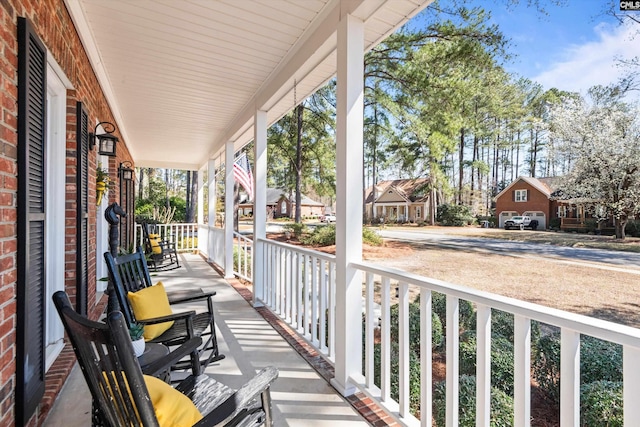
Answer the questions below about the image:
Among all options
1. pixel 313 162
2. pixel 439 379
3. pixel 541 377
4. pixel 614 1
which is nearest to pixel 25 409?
pixel 439 379

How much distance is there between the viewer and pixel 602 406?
6.40 feet

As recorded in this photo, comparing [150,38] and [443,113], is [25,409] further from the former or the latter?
[443,113]

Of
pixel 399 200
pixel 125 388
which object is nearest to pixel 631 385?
pixel 125 388

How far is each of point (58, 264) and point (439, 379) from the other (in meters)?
3.12

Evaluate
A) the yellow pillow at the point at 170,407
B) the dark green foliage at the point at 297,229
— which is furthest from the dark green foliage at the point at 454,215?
the yellow pillow at the point at 170,407

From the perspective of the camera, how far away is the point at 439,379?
307cm

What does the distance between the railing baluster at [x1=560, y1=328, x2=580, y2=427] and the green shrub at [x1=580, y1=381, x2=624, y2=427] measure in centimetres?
118

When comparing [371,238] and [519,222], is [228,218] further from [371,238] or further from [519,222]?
[519,222]

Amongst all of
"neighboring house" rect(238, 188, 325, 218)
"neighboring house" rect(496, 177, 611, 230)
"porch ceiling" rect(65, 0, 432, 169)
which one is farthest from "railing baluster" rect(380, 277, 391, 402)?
"neighboring house" rect(238, 188, 325, 218)

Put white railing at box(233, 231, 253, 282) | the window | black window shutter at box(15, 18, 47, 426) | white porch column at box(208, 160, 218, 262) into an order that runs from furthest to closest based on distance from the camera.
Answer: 1. white porch column at box(208, 160, 218, 262)
2. white railing at box(233, 231, 253, 282)
3. the window
4. black window shutter at box(15, 18, 47, 426)

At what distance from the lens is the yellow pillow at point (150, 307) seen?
2170 mm

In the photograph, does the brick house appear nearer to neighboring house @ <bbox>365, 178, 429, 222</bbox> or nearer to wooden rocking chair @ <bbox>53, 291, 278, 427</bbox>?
neighboring house @ <bbox>365, 178, 429, 222</bbox>

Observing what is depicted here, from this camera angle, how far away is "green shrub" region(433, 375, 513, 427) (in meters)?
2.06

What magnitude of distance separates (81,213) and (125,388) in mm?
2210
